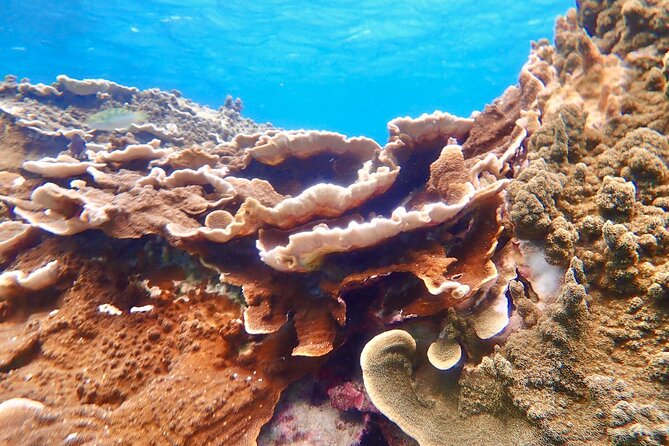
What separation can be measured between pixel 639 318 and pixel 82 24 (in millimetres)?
43934

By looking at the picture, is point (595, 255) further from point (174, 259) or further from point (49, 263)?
point (49, 263)

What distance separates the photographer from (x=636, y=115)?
218 cm

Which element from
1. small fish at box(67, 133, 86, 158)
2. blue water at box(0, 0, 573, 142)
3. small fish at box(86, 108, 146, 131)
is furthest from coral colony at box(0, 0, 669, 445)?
blue water at box(0, 0, 573, 142)

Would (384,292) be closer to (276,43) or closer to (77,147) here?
(77,147)

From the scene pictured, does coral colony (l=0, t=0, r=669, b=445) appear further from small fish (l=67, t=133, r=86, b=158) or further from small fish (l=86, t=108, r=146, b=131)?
small fish (l=86, t=108, r=146, b=131)

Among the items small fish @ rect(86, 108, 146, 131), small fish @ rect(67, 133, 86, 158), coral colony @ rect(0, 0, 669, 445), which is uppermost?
small fish @ rect(86, 108, 146, 131)

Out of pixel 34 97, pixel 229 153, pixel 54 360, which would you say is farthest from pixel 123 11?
pixel 54 360

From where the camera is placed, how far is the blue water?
32281mm

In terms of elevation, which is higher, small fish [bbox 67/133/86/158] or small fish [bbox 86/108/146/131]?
small fish [bbox 86/108/146/131]

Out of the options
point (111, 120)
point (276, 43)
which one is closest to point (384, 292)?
point (111, 120)

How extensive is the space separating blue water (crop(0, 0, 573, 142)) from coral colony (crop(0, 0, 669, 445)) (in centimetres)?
3518

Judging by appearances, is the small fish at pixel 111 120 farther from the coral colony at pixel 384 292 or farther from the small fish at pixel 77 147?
the coral colony at pixel 384 292

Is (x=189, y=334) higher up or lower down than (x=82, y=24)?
lower down

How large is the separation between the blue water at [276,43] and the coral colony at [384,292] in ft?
115
